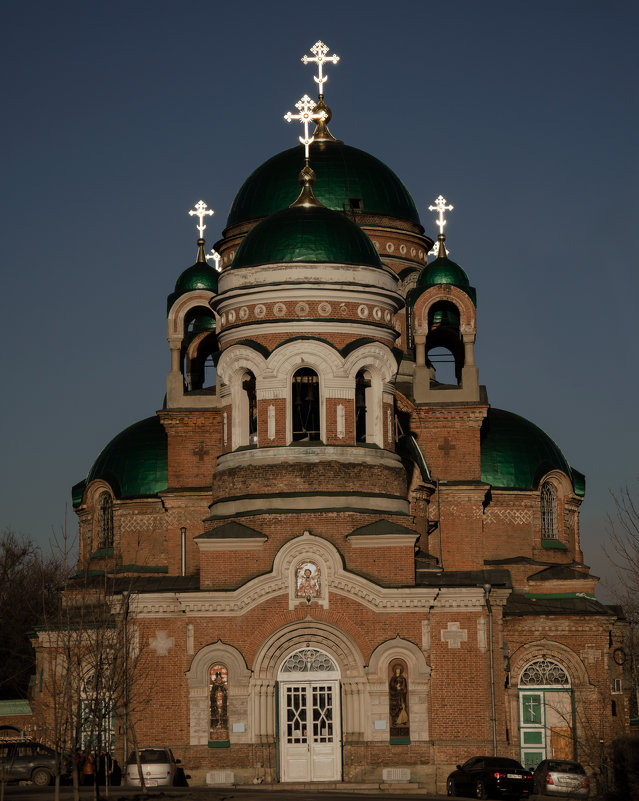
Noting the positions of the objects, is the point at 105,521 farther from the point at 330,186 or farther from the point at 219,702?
the point at 219,702

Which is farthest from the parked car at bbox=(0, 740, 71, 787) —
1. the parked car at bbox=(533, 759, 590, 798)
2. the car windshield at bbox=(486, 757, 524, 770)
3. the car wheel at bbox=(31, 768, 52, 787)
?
the parked car at bbox=(533, 759, 590, 798)

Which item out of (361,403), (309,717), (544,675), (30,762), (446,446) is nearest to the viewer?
(309,717)

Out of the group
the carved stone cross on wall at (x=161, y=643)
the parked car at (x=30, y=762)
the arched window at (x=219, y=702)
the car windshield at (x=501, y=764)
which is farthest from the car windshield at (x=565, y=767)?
the parked car at (x=30, y=762)

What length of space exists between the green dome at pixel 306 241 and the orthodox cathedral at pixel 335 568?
0.06 m

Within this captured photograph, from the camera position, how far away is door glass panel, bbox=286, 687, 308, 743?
114ft

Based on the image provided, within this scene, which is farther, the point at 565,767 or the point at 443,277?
the point at 443,277

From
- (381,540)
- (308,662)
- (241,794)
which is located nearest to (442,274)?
(381,540)

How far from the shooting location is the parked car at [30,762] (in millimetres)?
36594

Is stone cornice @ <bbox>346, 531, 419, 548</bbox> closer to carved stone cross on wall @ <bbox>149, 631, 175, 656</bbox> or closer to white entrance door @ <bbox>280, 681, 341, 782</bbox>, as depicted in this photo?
white entrance door @ <bbox>280, 681, 341, 782</bbox>

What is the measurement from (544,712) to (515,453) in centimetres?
851

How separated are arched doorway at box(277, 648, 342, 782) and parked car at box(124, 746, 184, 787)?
2289mm

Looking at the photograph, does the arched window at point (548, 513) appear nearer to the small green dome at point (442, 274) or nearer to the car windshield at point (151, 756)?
the small green dome at point (442, 274)

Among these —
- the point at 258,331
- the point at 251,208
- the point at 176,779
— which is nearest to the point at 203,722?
the point at 176,779

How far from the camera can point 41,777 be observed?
121ft
